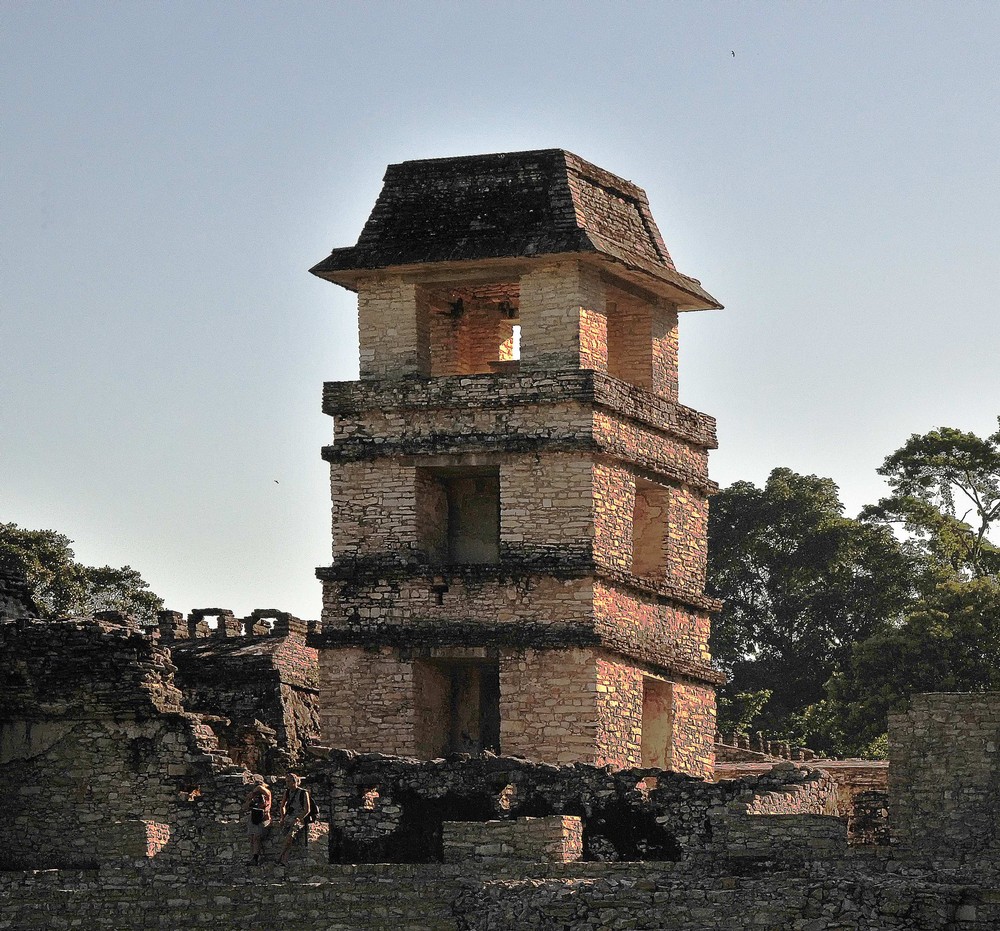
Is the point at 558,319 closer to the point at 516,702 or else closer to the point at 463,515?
the point at 463,515

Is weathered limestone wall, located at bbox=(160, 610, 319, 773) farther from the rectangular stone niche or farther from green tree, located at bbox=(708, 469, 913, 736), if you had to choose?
green tree, located at bbox=(708, 469, 913, 736)

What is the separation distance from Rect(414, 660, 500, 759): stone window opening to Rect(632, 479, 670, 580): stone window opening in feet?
9.94

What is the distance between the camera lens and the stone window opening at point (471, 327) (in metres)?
56.0

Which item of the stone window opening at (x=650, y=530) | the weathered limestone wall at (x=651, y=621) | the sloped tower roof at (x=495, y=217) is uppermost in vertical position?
the sloped tower roof at (x=495, y=217)

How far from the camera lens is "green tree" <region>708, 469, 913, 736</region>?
265 ft

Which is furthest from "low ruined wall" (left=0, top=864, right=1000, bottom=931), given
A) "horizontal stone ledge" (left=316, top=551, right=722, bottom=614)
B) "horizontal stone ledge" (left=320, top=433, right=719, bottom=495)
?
"horizontal stone ledge" (left=320, top=433, right=719, bottom=495)

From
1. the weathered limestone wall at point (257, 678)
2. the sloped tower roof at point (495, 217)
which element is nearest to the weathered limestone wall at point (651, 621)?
the sloped tower roof at point (495, 217)

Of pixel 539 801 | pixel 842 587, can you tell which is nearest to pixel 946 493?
pixel 842 587

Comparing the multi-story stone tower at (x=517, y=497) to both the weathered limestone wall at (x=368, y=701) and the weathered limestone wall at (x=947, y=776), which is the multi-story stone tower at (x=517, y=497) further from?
the weathered limestone wall at (x=947, y=776)

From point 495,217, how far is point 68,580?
876 inches

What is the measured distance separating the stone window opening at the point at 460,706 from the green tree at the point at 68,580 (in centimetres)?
1932

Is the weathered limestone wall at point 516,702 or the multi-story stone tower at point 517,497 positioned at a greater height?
the multi-story stone tower at point 517,497

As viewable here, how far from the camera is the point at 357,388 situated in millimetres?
54094

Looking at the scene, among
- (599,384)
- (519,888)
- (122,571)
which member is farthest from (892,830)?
(122,571)
